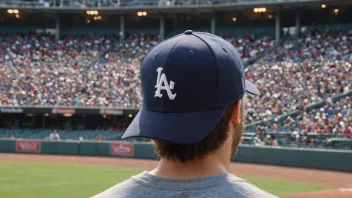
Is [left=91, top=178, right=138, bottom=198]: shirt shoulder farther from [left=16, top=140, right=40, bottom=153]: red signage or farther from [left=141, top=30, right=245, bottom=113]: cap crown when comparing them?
[left=16, top=140, right=40, bottom=153]: red signage

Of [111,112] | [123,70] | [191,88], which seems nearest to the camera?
[191,88]

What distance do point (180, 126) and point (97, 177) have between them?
742 inches

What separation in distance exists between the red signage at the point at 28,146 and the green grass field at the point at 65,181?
5.45 metres

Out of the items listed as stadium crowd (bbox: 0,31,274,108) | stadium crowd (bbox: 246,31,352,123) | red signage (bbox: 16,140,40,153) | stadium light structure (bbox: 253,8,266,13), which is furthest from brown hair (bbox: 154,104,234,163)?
stadium light structure (bbox: 253,8,266,13)

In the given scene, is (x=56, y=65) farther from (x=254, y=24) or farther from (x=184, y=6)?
(x=254, y=24)

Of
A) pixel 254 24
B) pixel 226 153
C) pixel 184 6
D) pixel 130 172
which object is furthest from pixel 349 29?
pixel 226 153

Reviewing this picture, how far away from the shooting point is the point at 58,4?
48062mm

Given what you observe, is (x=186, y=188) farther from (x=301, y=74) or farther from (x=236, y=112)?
(x=301, y=74)

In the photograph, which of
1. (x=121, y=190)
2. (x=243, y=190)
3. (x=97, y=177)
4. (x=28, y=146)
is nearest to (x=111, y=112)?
(x=28, y=146)

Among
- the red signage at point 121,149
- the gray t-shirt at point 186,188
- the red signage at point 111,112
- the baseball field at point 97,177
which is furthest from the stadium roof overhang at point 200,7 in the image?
the gray t-shirt at point 186,188

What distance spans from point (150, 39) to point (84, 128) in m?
10.7

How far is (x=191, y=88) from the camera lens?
1.77 metres

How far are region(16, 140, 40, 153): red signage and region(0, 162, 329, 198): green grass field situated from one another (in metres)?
5.45

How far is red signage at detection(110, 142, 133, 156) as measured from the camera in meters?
28.7
